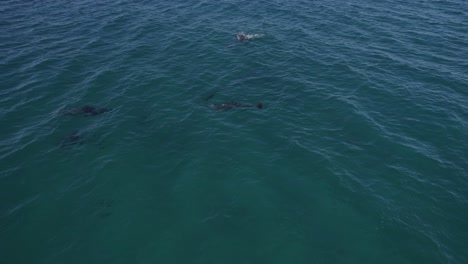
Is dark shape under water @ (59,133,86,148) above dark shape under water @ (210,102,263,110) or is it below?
below

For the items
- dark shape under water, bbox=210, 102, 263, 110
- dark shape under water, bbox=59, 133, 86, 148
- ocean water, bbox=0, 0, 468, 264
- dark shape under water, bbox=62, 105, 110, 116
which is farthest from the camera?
dark shape under water, bbox=210, 102, 263, 110

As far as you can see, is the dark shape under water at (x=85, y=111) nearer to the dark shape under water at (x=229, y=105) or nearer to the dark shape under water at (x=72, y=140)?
the dark shape under water at (x=72, y=140)

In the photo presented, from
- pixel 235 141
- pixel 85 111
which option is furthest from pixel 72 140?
pixel 235 141


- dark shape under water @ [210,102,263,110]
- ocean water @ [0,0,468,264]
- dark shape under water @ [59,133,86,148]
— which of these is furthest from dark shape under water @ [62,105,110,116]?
dark shape under water @ [210,102,263,110]

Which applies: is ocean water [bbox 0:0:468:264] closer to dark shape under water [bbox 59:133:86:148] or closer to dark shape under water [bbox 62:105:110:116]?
dark shape under water [bbox 59:133:86:148]

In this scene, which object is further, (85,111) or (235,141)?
(85,111)

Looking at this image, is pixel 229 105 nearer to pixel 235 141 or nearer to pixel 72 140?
pixel 235 141
